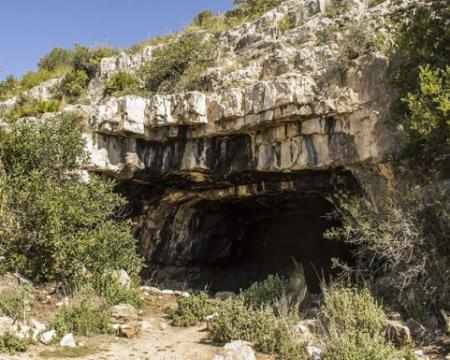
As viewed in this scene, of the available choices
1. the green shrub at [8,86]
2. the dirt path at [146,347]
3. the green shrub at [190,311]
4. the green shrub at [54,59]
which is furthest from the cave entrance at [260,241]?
the green shrub at [54,59]

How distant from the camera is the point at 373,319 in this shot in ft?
24.5

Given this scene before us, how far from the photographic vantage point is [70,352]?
290 inches

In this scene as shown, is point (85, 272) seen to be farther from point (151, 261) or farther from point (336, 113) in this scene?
point (336, 113)

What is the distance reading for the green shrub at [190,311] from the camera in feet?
31.6

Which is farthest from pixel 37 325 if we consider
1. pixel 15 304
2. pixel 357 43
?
pixel 357 43

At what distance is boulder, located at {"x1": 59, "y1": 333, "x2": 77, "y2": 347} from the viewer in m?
7.65

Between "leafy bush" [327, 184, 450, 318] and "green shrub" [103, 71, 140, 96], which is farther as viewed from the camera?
"green shrub" [103, 71, 140, 96]

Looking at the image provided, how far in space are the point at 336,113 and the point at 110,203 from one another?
22.5ft

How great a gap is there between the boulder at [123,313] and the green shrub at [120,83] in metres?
7.86

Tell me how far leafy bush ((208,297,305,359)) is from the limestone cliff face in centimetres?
511

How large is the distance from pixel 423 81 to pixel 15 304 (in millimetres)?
9172

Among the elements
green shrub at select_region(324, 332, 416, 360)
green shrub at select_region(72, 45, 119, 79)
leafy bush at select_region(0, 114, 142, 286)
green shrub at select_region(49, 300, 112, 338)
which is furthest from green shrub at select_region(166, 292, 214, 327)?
green shrub at select_region(72, 45, 119, 79)

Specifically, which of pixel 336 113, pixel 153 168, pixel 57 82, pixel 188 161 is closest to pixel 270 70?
pixel 336 113

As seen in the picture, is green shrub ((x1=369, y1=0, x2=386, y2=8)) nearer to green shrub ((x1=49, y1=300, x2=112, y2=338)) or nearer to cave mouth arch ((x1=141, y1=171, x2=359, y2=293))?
cave mouth arch ((x1=141, y1=171, x2=359, y2=293))
